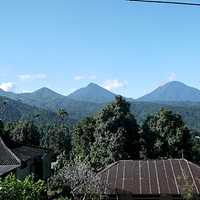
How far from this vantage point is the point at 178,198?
14164 mm

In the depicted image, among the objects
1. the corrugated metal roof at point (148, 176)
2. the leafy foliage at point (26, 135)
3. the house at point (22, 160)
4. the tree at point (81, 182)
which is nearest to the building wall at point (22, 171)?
the house at point (22, 160)

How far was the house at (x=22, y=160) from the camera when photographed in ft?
73.2

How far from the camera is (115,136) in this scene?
29469 mm

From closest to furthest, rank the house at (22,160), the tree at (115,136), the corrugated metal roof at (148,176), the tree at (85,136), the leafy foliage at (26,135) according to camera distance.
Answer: the corrugated metal roof at (148,176) → the house at (22,160) → the tree at (115,136) → the tree at (85,136) → the leafy foliage at (26,135)

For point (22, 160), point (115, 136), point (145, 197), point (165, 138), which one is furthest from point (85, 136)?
point (145, 197)

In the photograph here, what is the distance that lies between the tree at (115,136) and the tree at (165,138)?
1812 millimetres

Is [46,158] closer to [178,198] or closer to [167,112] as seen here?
[167,112]

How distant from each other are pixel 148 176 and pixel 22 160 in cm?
1307

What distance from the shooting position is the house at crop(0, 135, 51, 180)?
22297 mm

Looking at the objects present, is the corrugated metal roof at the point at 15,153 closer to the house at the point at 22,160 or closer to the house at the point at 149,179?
the house at the point at 22,160

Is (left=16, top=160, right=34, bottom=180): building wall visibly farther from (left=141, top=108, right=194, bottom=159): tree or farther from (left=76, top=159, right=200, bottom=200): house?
(left=141, top=108, right=194, bottom=159): tree

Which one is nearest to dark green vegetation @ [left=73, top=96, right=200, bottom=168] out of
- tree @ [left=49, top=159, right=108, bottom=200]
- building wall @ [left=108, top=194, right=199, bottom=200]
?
tree @ [left=49, top=159, right=108, bottom=200]

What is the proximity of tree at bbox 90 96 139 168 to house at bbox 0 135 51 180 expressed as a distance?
6049mm

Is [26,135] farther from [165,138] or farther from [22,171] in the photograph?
[165,138]
